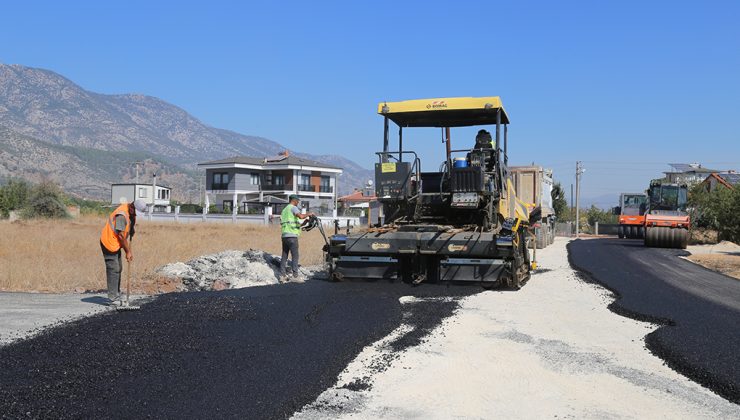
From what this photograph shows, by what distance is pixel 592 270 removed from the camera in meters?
14.0

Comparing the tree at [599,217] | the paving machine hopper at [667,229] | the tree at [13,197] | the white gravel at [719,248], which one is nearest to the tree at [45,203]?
the tree at [13,197]

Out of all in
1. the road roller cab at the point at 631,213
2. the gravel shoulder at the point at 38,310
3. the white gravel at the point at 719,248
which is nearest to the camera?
the gravel shoulder at the point at 38,310

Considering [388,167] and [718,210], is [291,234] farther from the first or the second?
[718,210]

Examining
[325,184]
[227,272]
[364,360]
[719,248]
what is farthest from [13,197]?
[364,360]

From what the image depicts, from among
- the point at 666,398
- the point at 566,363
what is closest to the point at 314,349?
the point at 566,363

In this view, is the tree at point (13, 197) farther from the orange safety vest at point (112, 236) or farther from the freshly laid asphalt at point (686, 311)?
the orange safety vest at point (112, 236)

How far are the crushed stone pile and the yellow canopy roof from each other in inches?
123

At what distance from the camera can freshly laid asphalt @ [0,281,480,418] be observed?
399 centimetres

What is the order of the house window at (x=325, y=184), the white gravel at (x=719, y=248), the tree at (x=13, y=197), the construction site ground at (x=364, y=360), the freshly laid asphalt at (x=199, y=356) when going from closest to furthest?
the freshly laid asphalt at (x=199, y=356), the construction site ground at (x=364, y=360), the white gravel at (x=719, y=248), the tree at (x=13, y=197), the house window at (x=325, y=184)

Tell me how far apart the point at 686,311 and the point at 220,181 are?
2117 inches

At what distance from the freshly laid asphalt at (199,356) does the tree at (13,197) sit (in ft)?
112

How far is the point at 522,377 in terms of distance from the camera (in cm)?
502

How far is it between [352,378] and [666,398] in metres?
2.18

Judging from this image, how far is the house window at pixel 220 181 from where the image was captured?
58469 mm
